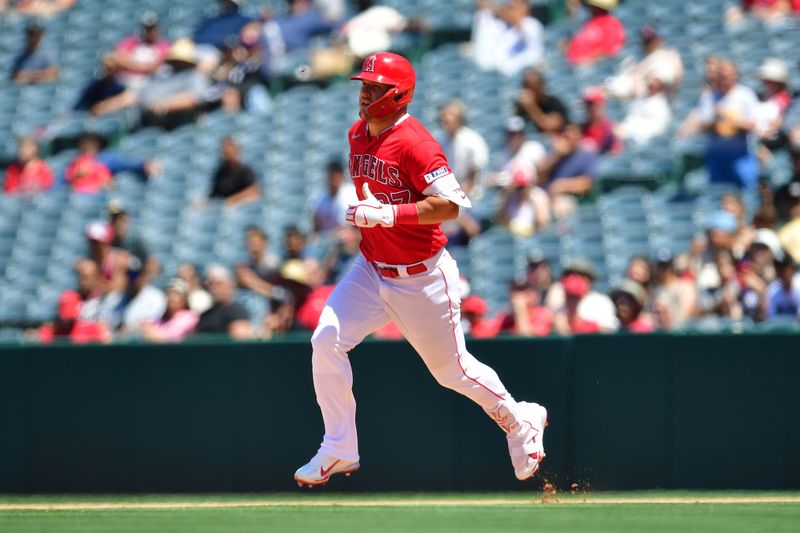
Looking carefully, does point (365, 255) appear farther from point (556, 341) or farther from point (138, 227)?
point (138, 227)

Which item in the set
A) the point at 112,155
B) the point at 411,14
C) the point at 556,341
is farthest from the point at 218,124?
the point at 556,341

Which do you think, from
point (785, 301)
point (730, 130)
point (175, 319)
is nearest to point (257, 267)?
point (175, 319)

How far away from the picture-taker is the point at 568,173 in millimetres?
11094

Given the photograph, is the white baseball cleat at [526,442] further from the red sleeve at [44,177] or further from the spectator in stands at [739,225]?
the red sleeve at [44,177]

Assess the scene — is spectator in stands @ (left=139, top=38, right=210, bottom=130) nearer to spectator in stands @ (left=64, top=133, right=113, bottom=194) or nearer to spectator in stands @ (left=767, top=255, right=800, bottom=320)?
spectator in stands @ (left=64, top=133, right=113, bottom=194)

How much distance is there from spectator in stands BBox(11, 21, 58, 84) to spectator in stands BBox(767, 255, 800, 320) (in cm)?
917

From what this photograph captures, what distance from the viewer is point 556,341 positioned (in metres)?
8.53

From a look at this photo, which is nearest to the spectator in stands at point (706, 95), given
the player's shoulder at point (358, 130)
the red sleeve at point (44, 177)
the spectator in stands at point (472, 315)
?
the spectator in stands at point (472, 315)

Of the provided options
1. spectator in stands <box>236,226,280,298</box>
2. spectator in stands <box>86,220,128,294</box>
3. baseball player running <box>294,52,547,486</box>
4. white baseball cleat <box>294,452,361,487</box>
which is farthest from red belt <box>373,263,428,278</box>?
spectator in stands <box>86,220,128,294</box>

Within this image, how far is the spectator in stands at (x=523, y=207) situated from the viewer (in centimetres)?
1088

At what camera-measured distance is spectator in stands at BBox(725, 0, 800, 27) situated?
12.5 meters

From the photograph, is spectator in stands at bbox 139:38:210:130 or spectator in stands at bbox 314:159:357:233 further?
spectator in stands at bbox 139:38:210:130

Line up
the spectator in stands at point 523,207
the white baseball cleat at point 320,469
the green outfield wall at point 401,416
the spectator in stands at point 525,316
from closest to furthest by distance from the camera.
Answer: the white baseball cleat at point 320,469, the green outfield wall at point 401,416, the spectator in stands at point 525,316, the spectator in stands at point 523,207

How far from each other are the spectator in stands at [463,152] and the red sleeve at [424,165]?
488cm
